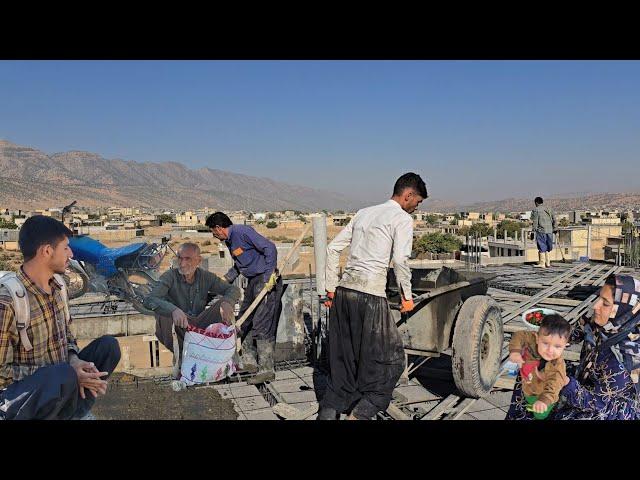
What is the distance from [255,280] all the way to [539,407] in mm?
2705

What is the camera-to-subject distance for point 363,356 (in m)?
3.68

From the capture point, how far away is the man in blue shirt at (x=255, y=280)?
5.07 m

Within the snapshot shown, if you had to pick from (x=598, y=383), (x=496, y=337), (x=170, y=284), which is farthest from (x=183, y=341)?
(x=598, y=383)

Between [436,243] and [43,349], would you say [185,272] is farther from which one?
[436,243]

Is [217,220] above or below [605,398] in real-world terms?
above

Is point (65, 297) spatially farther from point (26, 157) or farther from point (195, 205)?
point (26, 157)

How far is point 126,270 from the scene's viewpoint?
16.6 ft

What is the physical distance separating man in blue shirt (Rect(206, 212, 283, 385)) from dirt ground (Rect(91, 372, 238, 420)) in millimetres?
584

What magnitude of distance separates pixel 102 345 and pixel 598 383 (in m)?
3.36

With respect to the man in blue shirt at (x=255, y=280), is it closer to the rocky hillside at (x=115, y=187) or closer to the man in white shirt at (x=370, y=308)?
the man in white shirt at (x=370, y=308)

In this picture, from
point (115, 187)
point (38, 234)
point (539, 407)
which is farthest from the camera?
point (115, 187)

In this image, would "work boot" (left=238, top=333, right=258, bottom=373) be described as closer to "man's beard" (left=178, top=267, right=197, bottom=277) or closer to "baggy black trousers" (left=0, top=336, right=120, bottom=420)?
"man's beard" (left=178, top=267, right=197, bottom=277)

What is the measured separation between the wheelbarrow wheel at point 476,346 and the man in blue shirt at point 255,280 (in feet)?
5.80

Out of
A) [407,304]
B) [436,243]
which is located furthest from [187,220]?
[436,243]
